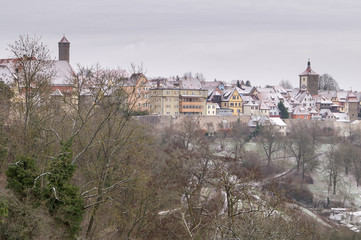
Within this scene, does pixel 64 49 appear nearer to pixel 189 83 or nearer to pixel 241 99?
pixel 189 83

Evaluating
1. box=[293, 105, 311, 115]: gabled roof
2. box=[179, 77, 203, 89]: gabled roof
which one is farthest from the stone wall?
box=[293, 105, 311, 115]: gabled roof

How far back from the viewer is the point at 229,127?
6206cm

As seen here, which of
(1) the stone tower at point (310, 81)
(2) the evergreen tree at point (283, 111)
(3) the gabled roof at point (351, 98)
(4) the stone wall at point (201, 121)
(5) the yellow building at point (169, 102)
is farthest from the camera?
(1) the stone tower at point (310, 81)

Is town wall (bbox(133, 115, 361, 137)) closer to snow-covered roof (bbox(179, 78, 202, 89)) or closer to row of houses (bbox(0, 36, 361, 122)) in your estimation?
row of houses (bbox(0, 36, 361, 122))

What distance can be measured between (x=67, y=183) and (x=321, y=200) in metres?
29.9

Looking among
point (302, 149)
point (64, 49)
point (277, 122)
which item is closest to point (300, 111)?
point (277, 122)

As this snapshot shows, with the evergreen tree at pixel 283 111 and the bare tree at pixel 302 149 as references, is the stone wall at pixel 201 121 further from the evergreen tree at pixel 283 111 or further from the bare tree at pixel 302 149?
the bare tree at pixel 302 149

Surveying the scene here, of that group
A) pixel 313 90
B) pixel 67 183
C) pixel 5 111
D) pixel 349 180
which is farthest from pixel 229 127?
pixel 67 183

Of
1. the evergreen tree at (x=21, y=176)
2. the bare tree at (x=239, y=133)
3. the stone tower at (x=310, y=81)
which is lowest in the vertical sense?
the bare tree at (x=239, y=133)

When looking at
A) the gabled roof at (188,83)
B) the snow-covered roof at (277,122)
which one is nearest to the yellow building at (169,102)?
the gabled roof at (188,83)

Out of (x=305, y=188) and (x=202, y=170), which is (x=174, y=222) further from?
(x=305, y=188)

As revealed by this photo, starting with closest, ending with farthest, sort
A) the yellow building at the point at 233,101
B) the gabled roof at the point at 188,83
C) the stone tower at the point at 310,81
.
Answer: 1. the gabled roof at the point at 188,83
2. the yellow building at the point at 233,101
3. the stone tower at the point at 310,81

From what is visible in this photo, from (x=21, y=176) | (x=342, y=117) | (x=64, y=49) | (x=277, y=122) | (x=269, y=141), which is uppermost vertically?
(x=64, y=49)

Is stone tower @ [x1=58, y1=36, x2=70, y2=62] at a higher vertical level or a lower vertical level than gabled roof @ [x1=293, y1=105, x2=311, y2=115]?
higher
